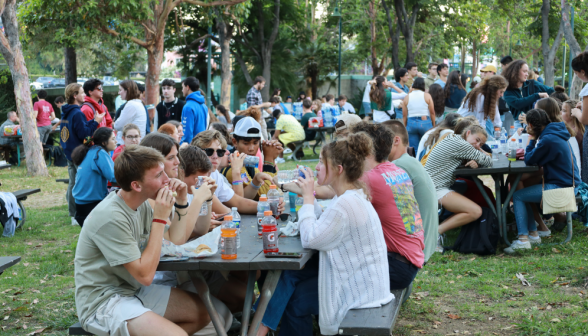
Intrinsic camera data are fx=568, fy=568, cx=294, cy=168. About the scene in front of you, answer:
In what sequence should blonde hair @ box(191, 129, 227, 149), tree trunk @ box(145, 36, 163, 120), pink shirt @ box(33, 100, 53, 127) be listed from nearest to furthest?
1. blonde hair @ box(191, 129, 227, 149)
2. tree trunk @ box(145, 36, 163, 120)
3. pink shirt @ box(33, 100, 53, 127)

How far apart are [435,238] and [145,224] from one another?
2.18 metres

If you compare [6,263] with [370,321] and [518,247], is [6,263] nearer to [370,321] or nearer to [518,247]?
[370,321]

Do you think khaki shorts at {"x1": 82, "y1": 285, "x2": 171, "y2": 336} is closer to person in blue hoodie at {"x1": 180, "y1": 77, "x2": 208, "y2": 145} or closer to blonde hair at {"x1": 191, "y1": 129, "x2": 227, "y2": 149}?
blonde hair at {"x1": 191, "y1": 129, "x2": 227, "y2": 149}

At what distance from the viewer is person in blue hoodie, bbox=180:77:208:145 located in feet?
24.8

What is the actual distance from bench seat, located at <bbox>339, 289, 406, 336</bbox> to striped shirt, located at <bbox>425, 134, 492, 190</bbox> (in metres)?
2.94

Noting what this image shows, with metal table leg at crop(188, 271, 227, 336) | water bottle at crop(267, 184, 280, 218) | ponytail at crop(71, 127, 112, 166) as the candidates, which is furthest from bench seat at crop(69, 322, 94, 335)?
ponytail at crop(71, 127, 112, 166)

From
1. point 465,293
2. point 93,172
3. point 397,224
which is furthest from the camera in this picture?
point 93,172

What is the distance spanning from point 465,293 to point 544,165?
1931mm

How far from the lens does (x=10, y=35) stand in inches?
468

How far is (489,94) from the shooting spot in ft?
26.8

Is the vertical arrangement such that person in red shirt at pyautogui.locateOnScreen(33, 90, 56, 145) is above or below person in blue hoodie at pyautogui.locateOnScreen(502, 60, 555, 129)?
below

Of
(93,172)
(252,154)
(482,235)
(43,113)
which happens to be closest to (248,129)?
(252,154)

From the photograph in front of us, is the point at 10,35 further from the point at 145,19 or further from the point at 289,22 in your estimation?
the point at 289,22

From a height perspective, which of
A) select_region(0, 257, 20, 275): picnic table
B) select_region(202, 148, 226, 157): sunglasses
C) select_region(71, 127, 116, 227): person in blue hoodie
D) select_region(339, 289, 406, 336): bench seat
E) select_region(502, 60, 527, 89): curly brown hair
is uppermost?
select_region(502, 60, 527, 89): curly brown hair
